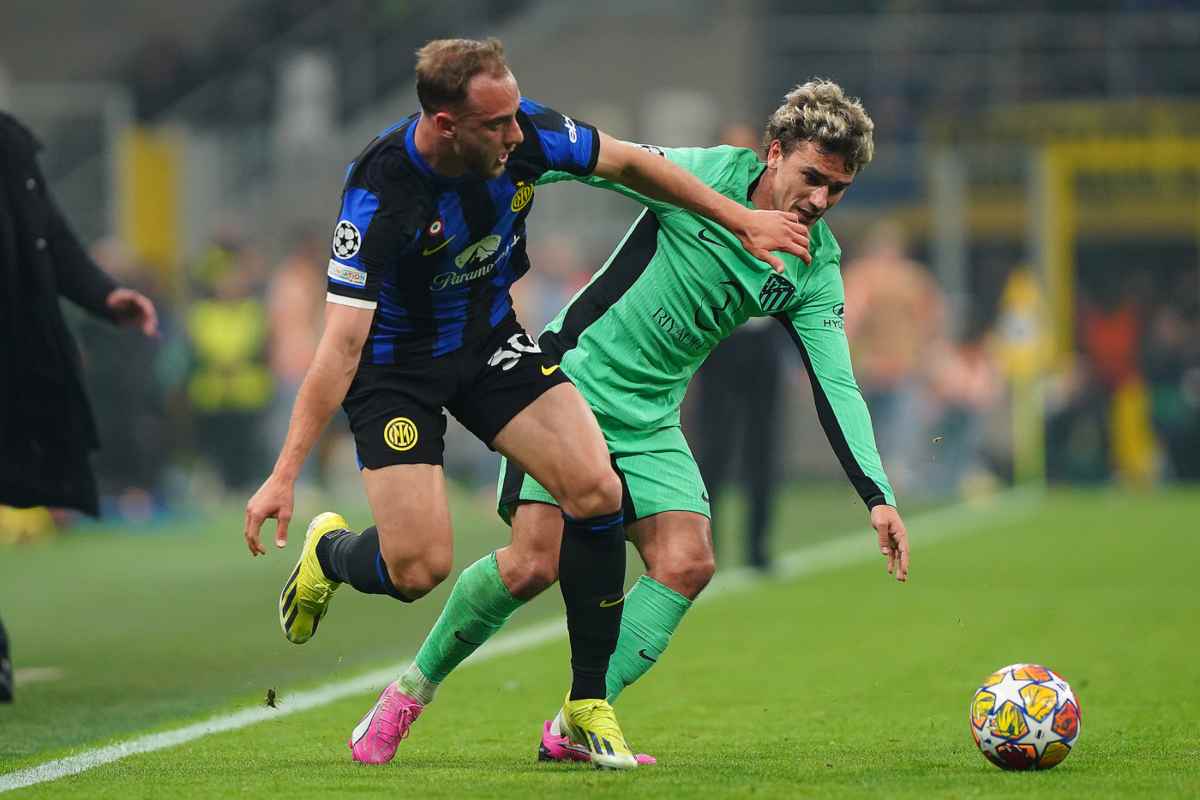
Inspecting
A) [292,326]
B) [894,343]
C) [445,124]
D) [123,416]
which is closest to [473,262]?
[445,124]

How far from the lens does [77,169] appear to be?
23266mm

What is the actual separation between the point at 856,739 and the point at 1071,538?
960cm

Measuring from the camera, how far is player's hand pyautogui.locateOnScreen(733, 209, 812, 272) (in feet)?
19.2

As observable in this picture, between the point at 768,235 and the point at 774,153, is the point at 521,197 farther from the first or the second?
the point at 774,153

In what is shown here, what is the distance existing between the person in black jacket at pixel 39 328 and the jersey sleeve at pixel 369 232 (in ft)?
8.02

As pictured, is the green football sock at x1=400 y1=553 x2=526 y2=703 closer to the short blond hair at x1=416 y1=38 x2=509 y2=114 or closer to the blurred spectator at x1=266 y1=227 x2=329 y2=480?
the short blond hair at x1=416 y1=38 x2=509 y2=114

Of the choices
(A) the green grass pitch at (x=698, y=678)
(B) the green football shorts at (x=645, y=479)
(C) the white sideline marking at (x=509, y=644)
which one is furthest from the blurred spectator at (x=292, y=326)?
(B) the green football shorts at (x=645, y=479)

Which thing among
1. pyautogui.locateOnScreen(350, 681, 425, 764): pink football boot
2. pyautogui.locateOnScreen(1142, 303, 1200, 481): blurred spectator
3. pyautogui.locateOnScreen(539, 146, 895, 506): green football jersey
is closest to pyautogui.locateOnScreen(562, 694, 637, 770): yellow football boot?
pyautogui.locateOnScreen(350, 681, 425, 764): pink football boot

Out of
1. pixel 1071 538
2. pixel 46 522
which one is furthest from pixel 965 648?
pixel 46 522

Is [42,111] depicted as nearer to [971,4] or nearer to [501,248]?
[971,4]

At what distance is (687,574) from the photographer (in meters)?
6.18

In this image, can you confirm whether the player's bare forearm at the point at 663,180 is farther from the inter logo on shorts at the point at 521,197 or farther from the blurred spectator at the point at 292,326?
the blurred spectator at the point at 292,326

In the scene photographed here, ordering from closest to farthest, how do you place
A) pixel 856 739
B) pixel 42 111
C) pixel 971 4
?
1. pixel 856 739
2. pixel 42 111
3. pixel 971 4

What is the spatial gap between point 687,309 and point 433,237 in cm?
98
